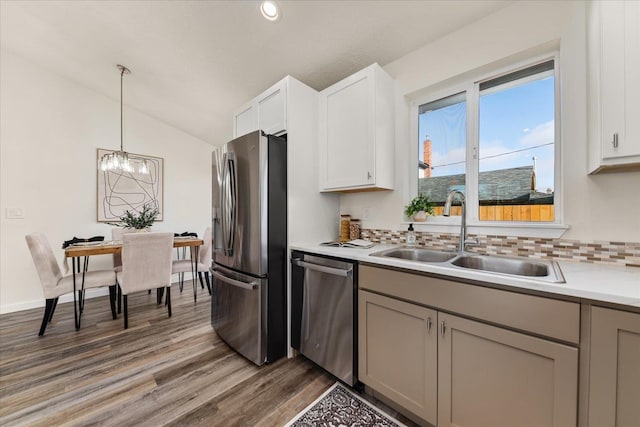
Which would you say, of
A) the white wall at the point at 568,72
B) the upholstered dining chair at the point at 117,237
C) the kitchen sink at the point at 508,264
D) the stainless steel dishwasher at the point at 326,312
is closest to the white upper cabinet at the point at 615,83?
the white wall at the point at 568,72

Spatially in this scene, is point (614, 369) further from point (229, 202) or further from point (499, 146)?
point (229, 202)

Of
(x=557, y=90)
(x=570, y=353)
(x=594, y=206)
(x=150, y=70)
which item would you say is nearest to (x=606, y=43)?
(x=557, y=90)

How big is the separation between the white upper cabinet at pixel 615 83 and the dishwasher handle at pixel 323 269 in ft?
4.56

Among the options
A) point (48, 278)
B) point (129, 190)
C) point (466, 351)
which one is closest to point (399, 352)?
point (466, 351)

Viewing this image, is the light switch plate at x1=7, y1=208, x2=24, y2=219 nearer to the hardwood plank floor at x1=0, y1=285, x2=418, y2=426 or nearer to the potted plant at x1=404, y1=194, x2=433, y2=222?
the hardwood plank floor at x1=0, y1=285, x2=418, y2=426

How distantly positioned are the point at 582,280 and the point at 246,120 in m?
2.74

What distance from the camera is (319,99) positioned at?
2.20m

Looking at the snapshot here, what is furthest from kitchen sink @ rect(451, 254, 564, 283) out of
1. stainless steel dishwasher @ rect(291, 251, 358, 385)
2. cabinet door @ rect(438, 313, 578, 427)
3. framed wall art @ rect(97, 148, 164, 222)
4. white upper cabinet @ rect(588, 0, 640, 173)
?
framed wall art @ rect(97, 148, 164, 222)

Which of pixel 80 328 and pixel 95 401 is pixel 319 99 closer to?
pixel 95 401

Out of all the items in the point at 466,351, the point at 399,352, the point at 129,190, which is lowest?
the point at 399,352

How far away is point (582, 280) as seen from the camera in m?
0.97

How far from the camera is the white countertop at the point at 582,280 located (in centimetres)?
81

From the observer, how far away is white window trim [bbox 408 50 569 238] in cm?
146

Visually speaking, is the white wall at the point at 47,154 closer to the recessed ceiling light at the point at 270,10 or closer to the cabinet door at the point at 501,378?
the recessed ceiling light at the point at 270,10
